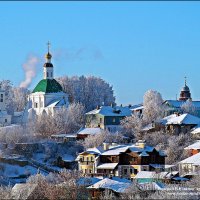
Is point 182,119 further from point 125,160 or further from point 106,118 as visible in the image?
point 125,160

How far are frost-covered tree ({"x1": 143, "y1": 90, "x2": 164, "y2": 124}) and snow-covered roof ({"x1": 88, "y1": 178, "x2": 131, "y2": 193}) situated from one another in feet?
109

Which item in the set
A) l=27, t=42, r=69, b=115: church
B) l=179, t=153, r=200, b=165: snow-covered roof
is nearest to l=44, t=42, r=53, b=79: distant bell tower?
l=27, t=42, r=69, b=115: church

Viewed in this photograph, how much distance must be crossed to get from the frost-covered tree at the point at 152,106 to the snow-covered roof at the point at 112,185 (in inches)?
1312

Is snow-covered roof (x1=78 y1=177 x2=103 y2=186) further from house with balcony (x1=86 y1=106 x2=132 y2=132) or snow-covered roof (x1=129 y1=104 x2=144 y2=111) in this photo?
snow-covered roof (x1=129 y1=104 x2=144 y2=111)

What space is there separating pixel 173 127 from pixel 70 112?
9942 mm

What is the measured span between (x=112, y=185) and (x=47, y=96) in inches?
1573

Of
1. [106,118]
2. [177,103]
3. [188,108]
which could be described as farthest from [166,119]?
[177,103]

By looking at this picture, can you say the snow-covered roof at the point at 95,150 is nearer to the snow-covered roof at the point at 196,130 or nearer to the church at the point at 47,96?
the snow-covered roof at the point at 196,130

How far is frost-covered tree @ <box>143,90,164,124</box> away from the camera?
8452 centimetres

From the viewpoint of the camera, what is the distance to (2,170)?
6700 cm

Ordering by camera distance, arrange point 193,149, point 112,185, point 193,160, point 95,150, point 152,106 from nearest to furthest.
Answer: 1. point 112,185
2. point 193,160
3. point 95,150
4. point 193,149
5. point 152,106

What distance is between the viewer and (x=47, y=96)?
88.6 m

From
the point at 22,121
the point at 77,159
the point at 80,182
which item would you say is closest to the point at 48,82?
the point at 22,121

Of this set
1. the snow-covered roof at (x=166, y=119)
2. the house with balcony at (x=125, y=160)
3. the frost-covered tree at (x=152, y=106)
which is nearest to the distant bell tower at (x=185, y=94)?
the frost-covered tree at (x=152, y=106)
